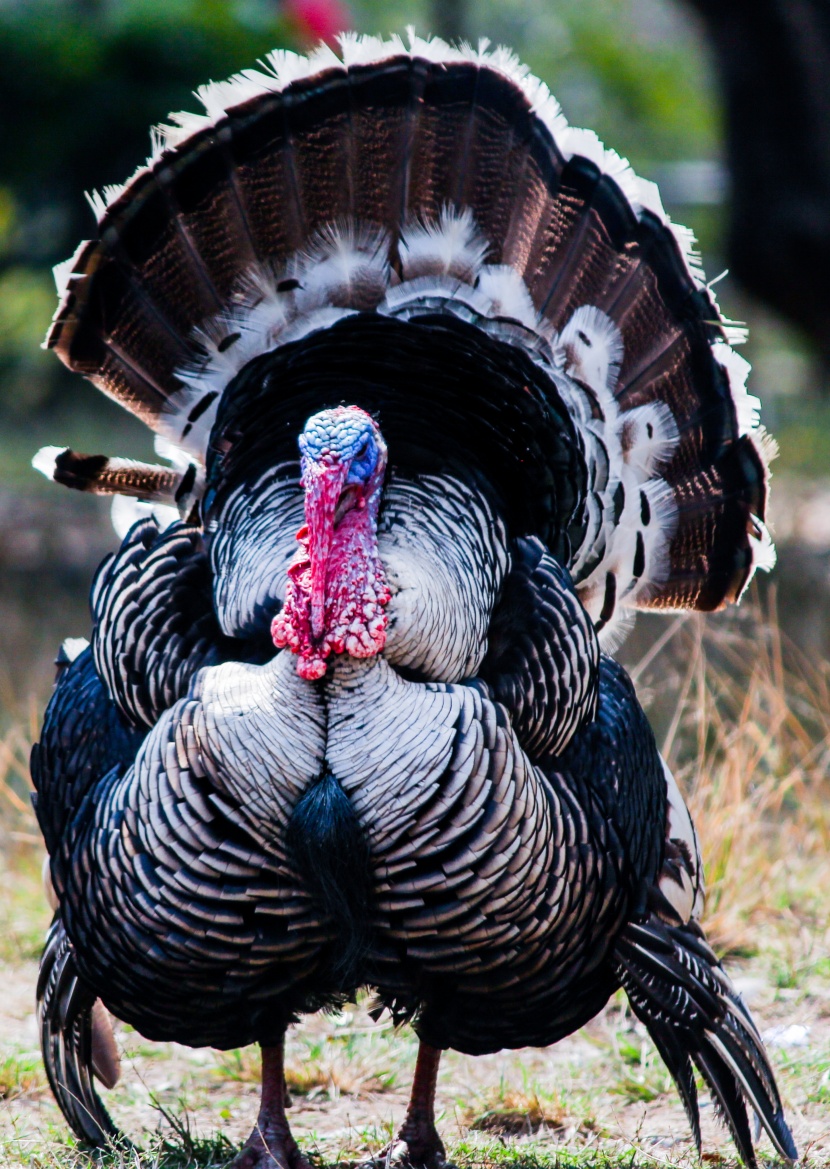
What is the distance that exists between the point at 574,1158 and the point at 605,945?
62cm

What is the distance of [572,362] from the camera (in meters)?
3.63

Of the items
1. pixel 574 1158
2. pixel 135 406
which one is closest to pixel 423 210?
pixel 135 406

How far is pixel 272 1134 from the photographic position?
10.6ft

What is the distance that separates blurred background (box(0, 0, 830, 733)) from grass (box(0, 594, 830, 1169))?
2.45 m

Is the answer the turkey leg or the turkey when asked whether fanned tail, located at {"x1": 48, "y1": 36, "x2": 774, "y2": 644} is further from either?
the turkey leg

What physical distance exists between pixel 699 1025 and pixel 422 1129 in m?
0.69

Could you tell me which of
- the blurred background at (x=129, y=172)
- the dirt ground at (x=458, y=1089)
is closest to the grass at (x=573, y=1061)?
the dirt ground at (x=458, y=1089)

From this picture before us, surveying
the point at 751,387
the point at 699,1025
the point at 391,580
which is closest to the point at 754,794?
the point at 699,1025

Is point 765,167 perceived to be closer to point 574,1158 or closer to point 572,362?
point 572,362

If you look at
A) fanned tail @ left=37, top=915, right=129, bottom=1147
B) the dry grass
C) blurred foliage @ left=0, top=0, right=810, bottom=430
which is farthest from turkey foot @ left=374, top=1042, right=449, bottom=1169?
blurred foliage @ left=0, top=0, right=810, bottom=430

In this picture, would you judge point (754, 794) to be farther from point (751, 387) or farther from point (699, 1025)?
point (751, 387)

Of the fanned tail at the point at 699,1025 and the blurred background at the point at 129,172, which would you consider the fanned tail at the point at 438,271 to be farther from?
the blurred background at the point at 129,172

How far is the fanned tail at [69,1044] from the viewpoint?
3.33 m

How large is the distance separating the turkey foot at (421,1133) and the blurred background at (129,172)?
433 centimetres
